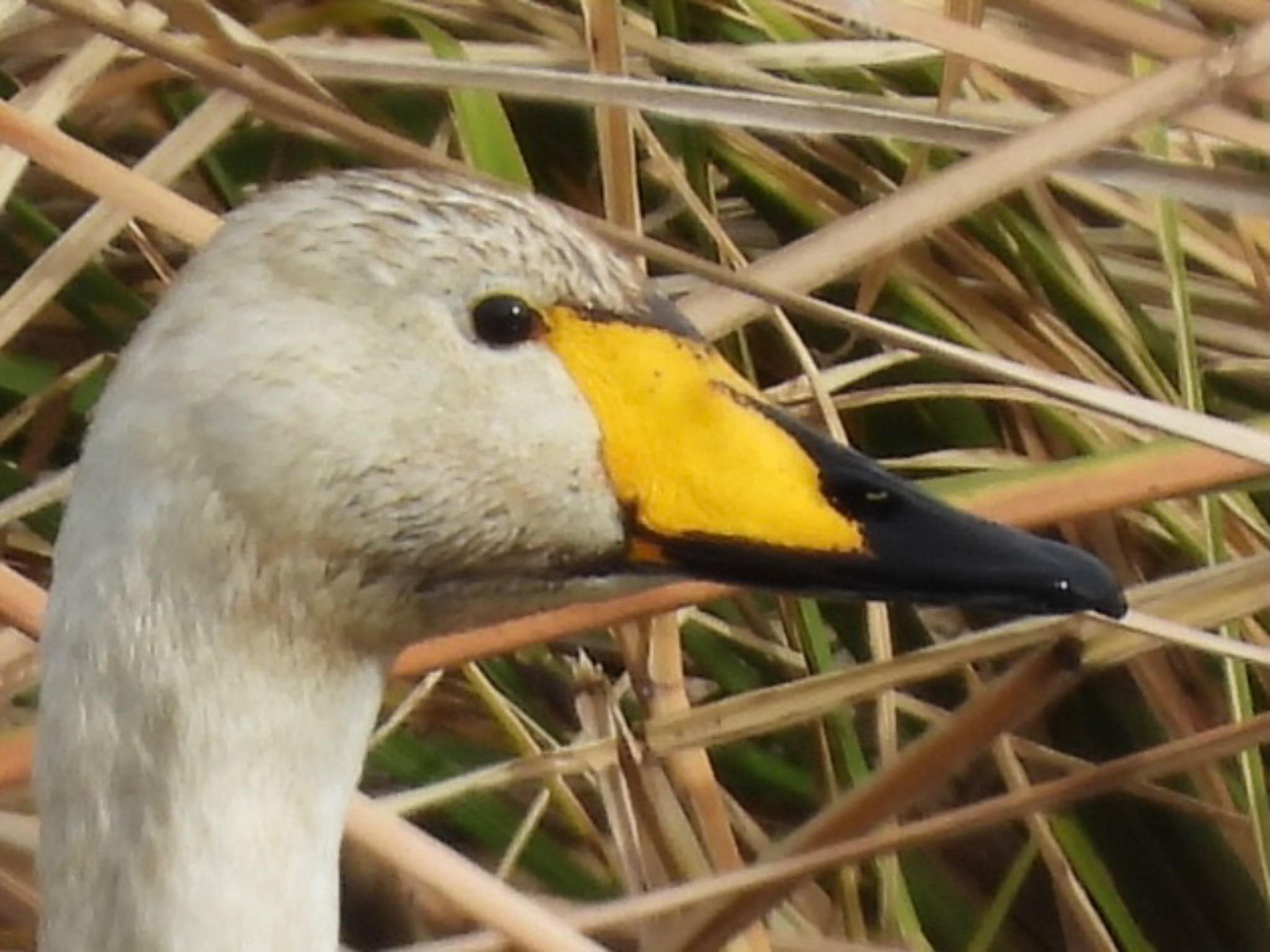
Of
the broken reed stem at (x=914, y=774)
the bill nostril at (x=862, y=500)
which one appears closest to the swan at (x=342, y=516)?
the bill nostril at (x=862, y=500)

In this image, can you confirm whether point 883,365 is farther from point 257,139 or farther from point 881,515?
point 881,515

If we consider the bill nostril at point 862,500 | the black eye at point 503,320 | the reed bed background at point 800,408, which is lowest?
the bill nostril at point 862,500

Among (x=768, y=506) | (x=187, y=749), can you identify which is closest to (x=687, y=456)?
(x=768, y=506)

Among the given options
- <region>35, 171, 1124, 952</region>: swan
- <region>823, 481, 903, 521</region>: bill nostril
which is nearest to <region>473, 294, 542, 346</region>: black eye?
<region>35, 171, 1124, 952</region>: swan

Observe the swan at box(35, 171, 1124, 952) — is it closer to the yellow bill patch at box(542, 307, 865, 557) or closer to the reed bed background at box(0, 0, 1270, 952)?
the yellow bill patch at box(542, 307, 865, 557)

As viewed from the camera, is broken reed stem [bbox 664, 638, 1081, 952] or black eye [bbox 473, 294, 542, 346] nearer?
black eye [bbox 473, 294, 542, 346]

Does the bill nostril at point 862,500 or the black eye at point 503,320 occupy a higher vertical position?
the black eye at point 503,320

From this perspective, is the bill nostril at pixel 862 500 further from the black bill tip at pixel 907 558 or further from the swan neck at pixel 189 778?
the swan neck at pixel 189 778
